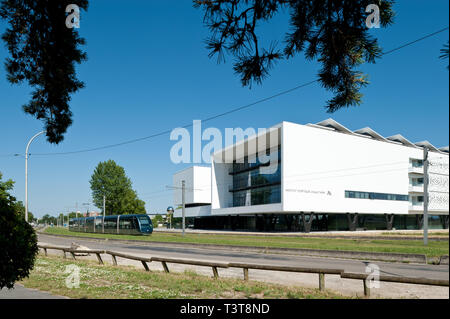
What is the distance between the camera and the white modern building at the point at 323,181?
5538cm

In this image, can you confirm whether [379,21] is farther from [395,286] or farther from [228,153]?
[228,153]

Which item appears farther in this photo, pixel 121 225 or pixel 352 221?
pixel 352 221

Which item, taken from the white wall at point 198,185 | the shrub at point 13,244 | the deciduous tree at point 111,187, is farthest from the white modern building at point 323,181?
the shrub at point 13,244

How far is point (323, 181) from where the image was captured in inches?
2239

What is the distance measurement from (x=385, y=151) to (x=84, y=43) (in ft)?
220

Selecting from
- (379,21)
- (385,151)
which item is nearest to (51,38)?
(379,21)

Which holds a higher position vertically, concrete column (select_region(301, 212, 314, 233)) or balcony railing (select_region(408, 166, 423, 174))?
balcony railing (select_region(408, 166, 423, 174))

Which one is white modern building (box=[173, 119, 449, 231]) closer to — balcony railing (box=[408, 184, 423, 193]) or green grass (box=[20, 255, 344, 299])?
balcony railing (box=[408, 184, 423, 193])

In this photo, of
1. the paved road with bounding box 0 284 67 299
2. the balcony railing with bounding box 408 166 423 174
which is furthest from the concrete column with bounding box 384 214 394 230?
the paved road with bounding box 0 284 67 299

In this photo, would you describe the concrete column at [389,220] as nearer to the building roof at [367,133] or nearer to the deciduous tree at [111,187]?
the building roof at [367,133]

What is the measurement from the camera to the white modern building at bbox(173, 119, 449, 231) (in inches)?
2180

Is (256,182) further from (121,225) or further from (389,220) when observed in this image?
(121,225)

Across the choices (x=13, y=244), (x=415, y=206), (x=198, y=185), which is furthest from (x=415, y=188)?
(x=13, y=244)

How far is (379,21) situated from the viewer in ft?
11.2
